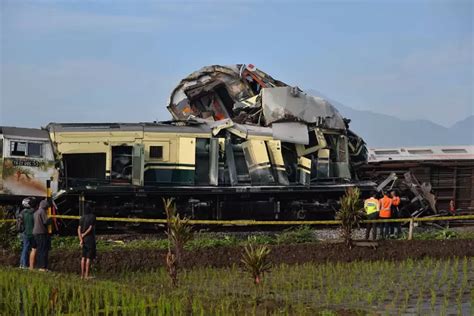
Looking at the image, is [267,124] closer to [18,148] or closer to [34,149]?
[34,149]

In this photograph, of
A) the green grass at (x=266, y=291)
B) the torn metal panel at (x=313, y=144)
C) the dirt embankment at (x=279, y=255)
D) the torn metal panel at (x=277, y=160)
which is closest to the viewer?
the green grass at (x=266, y=291)

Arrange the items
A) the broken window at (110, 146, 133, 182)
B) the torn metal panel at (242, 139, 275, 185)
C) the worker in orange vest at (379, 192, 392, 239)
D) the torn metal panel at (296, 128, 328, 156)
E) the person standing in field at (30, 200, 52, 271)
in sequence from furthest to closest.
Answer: the torn metal panel at (296, 128, 328, 156)
the torn metal panel at (242, 139, 275, 185)
the broken window at (110, 146, 133, 182)
the worker in orange vest at (379, 192, 392, 239)
the person standing in field at (30, 200, 52, 271)

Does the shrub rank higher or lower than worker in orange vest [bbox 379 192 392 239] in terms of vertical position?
lower

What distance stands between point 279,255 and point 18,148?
8783 mm

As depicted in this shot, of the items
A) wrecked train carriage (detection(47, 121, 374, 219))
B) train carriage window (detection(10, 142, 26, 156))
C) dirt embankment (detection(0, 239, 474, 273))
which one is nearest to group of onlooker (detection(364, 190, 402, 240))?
dirt embankment (detection(0, 239, 474, 273))

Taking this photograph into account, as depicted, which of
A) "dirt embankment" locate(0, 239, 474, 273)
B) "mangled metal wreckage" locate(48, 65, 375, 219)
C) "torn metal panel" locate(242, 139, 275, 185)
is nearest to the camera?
"dirt embankment" locate(0, 239, 474, 273)

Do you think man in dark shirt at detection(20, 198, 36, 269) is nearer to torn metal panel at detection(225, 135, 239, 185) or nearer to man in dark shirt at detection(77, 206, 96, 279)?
man in dark shirt at detection(77, 206, 96, 279)

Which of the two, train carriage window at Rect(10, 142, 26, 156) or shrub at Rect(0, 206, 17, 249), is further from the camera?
train carriage window at Rect(10, 142, 26, 156)

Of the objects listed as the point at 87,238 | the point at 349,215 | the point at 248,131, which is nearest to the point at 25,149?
the point at 248,131

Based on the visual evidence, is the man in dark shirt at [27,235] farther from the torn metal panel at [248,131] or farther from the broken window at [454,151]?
the broken window at [454,151]

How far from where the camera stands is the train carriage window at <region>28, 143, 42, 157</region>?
2144cm

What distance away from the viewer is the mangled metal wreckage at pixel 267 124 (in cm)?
2409

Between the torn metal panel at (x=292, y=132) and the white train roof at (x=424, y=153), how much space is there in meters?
3.88

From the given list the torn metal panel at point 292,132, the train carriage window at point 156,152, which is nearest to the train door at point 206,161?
the train carriage window at point 156,152
